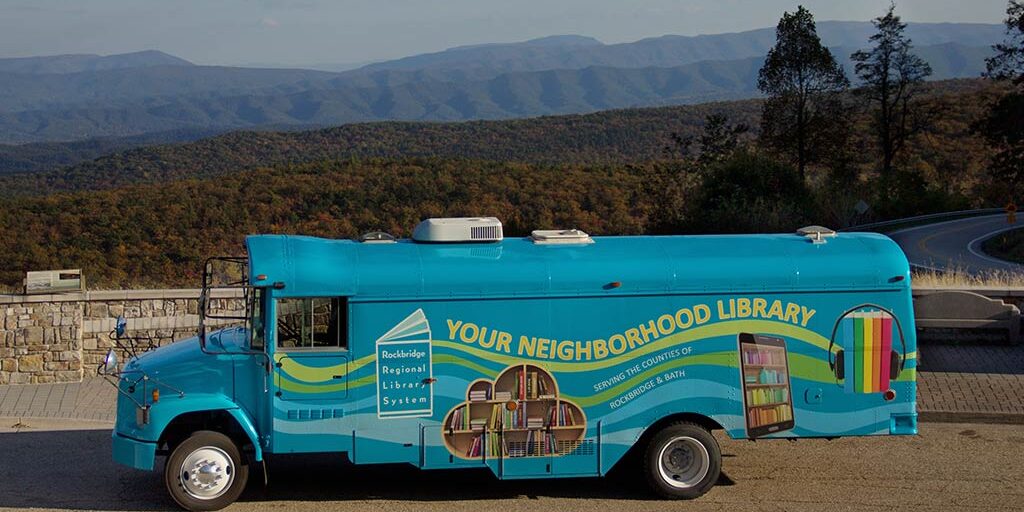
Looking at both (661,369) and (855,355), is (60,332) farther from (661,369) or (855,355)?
(855,355)

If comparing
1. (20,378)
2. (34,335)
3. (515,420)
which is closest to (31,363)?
(20,378)

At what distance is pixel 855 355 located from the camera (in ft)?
33.3

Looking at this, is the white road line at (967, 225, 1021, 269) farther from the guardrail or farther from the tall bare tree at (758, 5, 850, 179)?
the tall bare tree at (758, 5, 850, 179)

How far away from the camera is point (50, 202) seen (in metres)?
43.2

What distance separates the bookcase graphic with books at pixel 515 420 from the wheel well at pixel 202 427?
5.99 feet

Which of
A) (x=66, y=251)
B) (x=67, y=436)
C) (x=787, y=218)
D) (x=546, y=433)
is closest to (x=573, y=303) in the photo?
(x=546, y=433)

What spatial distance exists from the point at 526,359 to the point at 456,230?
135 cm

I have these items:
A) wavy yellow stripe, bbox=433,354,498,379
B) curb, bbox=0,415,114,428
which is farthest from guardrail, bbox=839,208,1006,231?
wavy yellow stripe, bbox=433,354,498,379

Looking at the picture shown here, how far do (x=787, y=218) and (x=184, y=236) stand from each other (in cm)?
1958

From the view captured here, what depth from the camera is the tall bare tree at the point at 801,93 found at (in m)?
45.2

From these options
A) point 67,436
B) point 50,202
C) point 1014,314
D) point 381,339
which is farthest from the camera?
point 50,202

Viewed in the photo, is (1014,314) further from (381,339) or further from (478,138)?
(478,138)

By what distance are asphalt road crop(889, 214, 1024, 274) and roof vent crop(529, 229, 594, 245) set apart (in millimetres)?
17811

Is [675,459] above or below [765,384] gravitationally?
below
